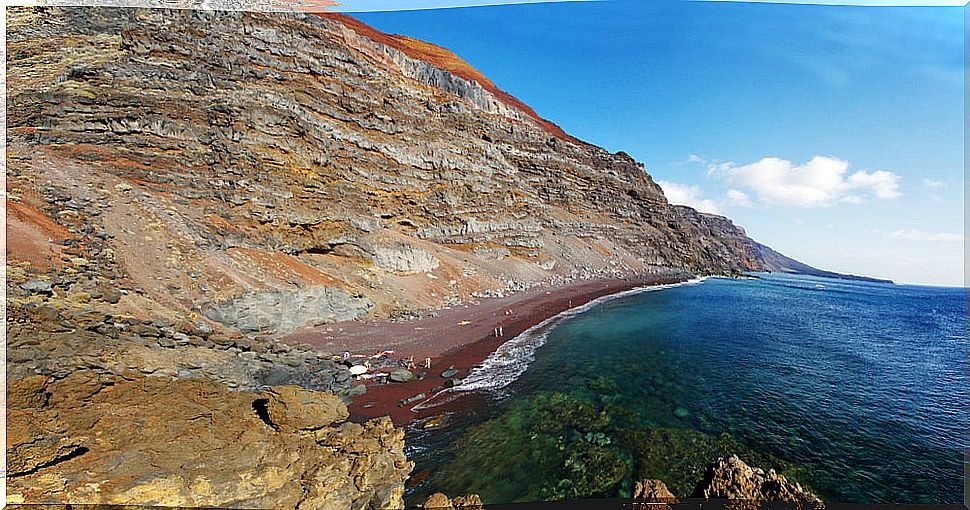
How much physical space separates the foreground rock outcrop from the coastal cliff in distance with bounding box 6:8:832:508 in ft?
0.07

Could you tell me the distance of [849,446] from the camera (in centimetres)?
513

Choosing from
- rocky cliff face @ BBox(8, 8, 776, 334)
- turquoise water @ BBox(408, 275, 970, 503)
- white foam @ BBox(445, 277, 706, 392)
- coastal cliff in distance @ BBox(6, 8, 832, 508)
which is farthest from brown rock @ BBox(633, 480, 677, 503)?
rocky cliff face @ BBox(8, 8, 776, 334)

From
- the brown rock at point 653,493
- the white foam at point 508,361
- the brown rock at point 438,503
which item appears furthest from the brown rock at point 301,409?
the brown rock at point 653,493

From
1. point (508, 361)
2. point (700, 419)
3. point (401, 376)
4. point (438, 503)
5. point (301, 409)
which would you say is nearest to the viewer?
point (438, 503)

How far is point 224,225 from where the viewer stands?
10.3 m

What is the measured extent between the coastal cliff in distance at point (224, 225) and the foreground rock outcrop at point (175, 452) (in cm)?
2

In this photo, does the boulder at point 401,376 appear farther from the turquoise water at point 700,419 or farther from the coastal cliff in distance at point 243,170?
the coastal cliff in distance at point 243,170

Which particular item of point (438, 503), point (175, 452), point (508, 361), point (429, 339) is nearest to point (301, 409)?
point (175, 452)

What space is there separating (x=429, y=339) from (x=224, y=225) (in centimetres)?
622

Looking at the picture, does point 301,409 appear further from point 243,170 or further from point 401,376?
point 243,170

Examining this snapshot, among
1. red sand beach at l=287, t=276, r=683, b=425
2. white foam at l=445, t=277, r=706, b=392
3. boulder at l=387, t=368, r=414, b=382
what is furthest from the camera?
white foam at l=445, t=277, r=706, b=392

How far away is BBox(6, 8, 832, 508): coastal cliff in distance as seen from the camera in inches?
139

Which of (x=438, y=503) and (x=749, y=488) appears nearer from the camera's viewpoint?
(x=749, y=488)

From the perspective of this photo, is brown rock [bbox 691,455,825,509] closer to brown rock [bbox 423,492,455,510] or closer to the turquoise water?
the turquoise water
